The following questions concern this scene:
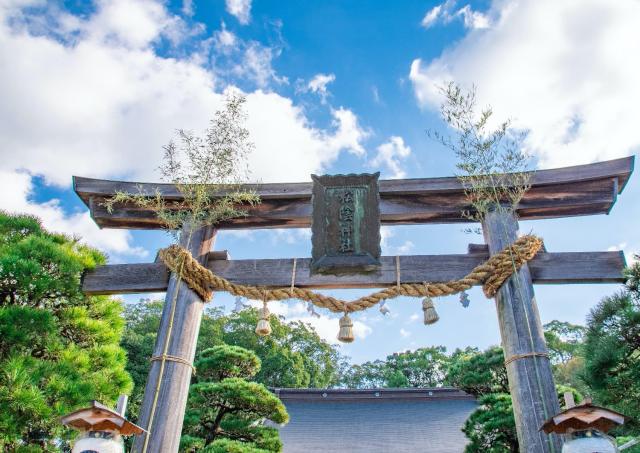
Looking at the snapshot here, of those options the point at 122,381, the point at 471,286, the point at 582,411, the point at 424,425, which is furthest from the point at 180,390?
the point at 424,425

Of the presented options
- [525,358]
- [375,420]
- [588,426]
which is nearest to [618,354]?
[525,358]

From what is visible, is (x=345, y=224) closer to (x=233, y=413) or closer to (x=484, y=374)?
(x=233, y=413)

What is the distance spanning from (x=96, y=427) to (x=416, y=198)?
3.25 metres

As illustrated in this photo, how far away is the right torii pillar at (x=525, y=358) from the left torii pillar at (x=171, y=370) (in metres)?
2.58

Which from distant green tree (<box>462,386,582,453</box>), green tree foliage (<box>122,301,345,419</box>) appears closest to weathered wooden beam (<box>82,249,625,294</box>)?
distant green tree (<box>462,386,582,453</box>)

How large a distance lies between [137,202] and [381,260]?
7.96 feet

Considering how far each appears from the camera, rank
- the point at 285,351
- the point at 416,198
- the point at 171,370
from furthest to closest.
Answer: the point at 285,351, the point at 416,198, the point at 171,370

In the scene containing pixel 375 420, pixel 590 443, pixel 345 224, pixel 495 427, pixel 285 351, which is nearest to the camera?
pixel 590 443

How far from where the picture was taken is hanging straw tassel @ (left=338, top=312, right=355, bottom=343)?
12.3 feet

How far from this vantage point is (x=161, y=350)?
3.69 metres

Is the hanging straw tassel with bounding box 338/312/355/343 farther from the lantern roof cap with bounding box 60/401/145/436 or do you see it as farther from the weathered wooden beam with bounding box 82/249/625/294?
the lantern roof cap with bounding box 60/401/145/436

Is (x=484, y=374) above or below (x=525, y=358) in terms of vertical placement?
above

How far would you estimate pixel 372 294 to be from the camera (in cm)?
383

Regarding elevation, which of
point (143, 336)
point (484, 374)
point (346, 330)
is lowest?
point (346, 330)
